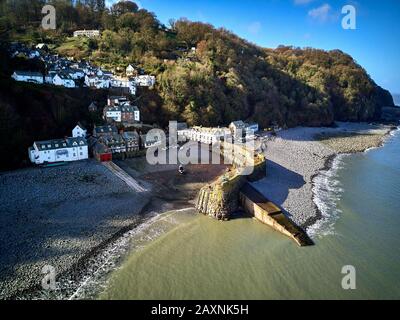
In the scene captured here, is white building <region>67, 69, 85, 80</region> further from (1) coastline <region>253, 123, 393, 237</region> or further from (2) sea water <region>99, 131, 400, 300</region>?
(2) sea water <region>99, 131, 400, 300</region>

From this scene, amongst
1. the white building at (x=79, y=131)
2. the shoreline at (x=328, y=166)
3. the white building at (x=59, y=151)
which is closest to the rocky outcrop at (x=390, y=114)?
the shoreline at (x=328, y=166)

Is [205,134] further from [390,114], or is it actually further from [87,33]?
[390,114]

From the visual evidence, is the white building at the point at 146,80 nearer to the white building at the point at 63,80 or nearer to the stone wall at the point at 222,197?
the white building at the point at 63,80

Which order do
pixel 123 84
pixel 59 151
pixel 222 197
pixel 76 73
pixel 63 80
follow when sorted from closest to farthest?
pixel 222 197
pixel 59 151
pixel 63 80
pixel 76 73
pixel 123 84

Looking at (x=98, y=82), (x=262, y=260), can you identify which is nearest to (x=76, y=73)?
(x=98, y=82)

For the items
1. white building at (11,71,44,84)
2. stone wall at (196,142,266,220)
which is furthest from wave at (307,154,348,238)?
white building at (11,71,44,84)

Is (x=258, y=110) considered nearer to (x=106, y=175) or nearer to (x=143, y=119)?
(x=143, y=119)
